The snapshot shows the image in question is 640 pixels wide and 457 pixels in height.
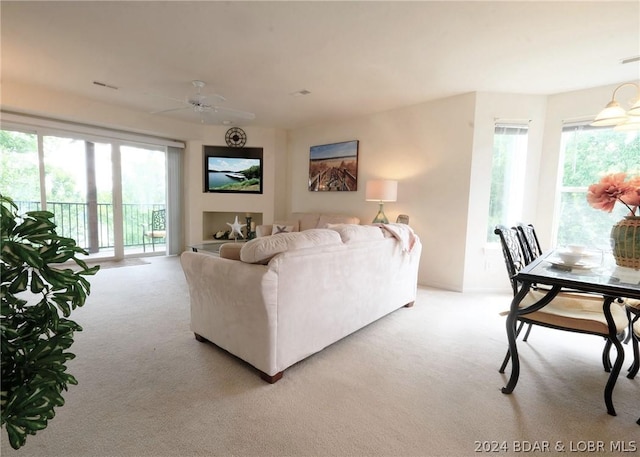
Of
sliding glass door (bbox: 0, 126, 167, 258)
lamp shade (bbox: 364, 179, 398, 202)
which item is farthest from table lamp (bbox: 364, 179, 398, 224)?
sliding glass door (bbox: 0, 126, 167, 258)

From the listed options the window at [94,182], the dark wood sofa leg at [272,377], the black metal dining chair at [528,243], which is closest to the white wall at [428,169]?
the black metal dining chair at [528,243]

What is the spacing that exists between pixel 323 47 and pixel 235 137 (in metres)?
3.49

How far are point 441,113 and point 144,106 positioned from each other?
14.1 feet

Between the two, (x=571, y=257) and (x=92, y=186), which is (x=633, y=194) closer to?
(x=571, y=257)

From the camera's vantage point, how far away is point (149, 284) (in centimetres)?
381

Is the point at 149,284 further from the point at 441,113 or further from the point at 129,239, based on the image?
the point at 441,113

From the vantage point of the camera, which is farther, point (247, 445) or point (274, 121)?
point (274, 121)

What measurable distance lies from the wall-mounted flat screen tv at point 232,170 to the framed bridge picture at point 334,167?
1.15 m

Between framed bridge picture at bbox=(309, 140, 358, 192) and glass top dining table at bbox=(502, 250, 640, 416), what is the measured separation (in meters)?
3.32

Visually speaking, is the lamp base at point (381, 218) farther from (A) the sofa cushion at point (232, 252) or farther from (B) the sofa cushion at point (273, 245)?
(A) the sofa cushion at point (232, 252)

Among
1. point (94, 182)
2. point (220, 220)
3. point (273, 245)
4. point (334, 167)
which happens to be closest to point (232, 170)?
point (220, 220)

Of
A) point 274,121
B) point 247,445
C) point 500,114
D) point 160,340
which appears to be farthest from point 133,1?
point 500,114

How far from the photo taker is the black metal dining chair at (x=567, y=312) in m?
1.64

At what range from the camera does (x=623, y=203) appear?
169 centimetres
